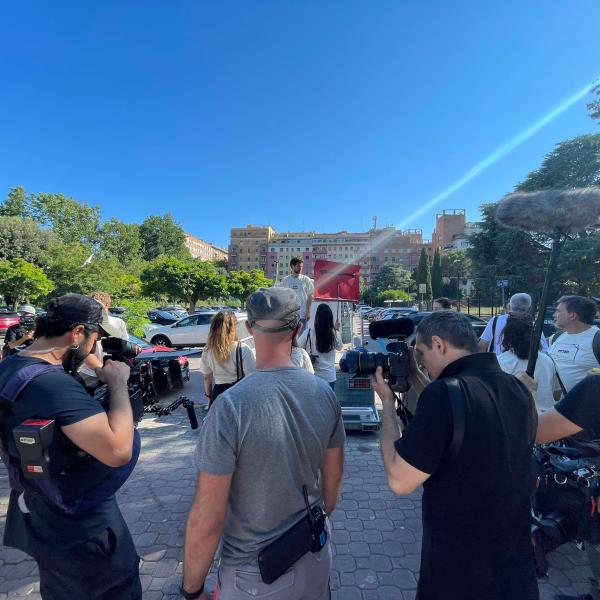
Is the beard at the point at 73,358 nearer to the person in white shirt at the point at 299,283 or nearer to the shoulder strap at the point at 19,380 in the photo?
the shoulder strap at the point at 19,380

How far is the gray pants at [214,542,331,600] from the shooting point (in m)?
1.17

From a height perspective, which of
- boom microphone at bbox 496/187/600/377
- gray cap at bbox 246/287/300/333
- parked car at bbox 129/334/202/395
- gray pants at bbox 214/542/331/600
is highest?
boom microphone at bbox 496/187/600/377

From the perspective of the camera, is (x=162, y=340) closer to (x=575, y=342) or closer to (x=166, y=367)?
(x=166, y=367)

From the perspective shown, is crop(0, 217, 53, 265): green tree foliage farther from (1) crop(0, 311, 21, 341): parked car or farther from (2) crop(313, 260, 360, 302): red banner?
(2) crop(313, 260, 360, 302): red banner

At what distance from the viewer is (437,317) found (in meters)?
1.46

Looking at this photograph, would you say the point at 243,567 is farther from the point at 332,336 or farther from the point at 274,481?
the point at 332,336

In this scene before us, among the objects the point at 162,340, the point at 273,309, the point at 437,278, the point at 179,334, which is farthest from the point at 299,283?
the point at 437,278

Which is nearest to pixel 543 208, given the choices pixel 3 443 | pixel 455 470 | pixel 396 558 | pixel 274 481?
pixel 455 470

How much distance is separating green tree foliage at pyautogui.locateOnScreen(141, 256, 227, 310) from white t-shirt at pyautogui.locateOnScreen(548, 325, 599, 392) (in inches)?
1218

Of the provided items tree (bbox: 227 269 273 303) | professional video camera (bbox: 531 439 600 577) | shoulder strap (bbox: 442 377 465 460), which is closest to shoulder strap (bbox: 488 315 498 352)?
professional video camera (bbox: 531 439 600 577)

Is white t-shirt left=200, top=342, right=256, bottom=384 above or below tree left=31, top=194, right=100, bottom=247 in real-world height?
below

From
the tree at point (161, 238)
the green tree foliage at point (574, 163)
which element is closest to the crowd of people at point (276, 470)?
the green tree foliage at point (574, 163)

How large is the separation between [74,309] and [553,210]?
3137 millimetres

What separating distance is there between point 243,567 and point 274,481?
318 millimetres
